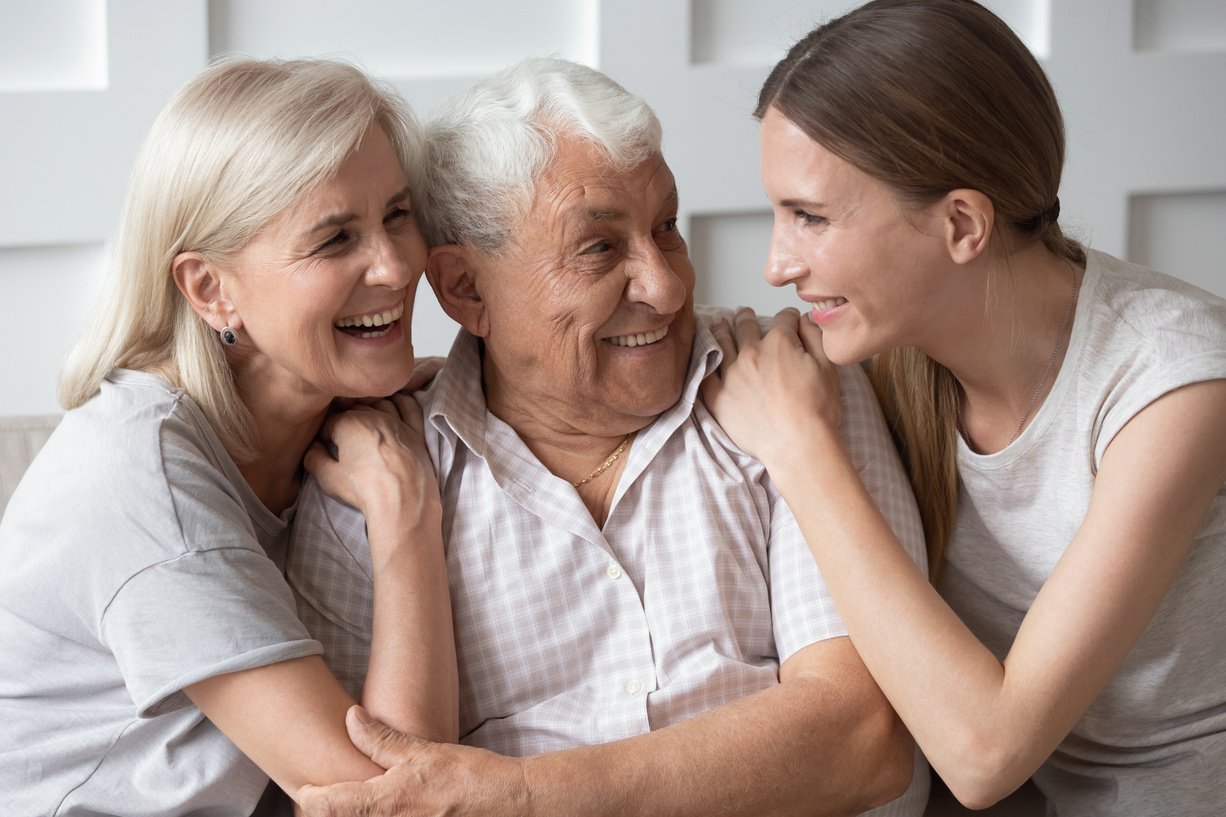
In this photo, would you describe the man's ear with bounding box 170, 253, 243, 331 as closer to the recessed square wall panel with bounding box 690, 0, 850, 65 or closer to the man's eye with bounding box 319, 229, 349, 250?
the man's eye with bounding box 319, 229, 349, 250

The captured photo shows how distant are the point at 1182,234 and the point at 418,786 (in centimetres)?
180

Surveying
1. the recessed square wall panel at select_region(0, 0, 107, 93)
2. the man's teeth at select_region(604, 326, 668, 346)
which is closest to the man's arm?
the man's teeth at select_region(604, 326, 668, 346)

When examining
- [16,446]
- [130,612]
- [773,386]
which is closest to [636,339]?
[773,386]

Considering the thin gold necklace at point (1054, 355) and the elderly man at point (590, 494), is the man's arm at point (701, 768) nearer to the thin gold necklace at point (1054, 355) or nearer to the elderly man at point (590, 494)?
the elderly man at point (590, 494)

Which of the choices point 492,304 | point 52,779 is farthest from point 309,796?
point 492,304

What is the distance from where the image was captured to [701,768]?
1.48 meters

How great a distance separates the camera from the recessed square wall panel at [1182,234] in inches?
92.9

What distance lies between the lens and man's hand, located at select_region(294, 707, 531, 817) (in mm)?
1421

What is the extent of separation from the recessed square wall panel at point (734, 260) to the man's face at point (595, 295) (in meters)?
0.54

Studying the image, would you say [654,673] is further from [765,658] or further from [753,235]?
[753,235]

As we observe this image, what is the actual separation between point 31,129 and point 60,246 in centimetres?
21

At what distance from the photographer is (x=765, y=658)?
172cm

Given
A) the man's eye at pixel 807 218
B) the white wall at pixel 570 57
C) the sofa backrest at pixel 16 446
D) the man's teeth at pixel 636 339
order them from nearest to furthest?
the man's eye at pixel 807 218 < the man's teeth at pixel 636 339 < the sofa backrest at pixel 16 446 < the white wall at pixel 570 57

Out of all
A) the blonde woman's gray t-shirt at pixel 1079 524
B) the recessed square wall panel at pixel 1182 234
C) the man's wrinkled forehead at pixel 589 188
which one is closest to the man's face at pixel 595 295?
the man's wrinkled forehead at pixel 589 188
